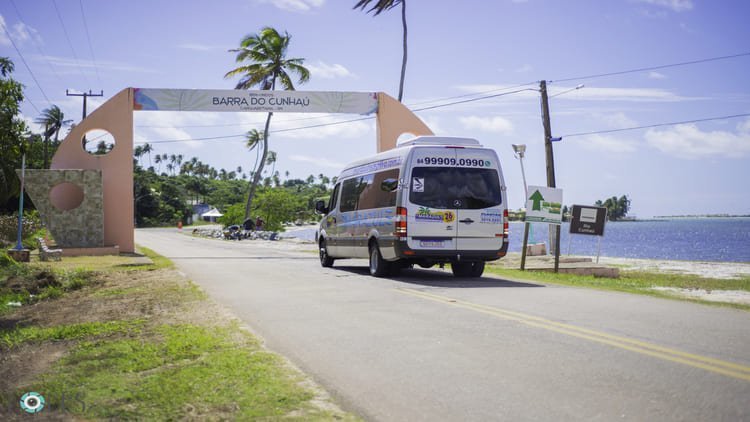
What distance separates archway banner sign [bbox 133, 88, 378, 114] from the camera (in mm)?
27297

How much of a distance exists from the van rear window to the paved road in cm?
326

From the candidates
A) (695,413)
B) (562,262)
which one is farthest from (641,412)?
(562,262)

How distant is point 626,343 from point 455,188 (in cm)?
812

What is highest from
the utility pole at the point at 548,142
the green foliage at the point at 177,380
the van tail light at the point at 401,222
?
the utility pole at the point at 548,142

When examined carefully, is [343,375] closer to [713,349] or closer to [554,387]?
[554,387]

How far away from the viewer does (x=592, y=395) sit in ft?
16.0

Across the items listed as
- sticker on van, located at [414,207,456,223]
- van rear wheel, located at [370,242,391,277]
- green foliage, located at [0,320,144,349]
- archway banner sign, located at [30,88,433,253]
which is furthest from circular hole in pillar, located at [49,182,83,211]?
green foliage, located at [0,320,144,349]

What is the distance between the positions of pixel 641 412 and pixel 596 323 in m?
3.61

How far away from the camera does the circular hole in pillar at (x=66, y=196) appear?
25.7m

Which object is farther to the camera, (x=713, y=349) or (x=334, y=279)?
(x=334, y=279)

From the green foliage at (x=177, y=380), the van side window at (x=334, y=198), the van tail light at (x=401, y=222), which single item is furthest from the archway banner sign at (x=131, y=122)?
the green foliage at (x=177, y=380)

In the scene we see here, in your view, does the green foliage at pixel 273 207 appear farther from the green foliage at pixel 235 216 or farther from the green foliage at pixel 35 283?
the green foliage at pixel 35 283

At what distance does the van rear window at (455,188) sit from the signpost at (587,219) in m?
9.63

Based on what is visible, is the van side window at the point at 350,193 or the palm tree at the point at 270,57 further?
the palm tree at the point at 270,57
